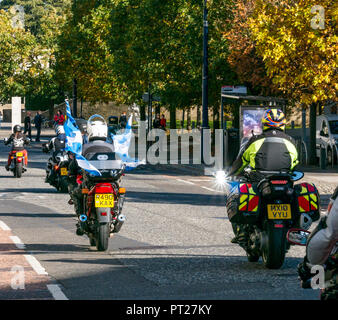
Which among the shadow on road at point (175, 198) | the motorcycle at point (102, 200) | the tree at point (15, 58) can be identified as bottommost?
the shadow on road at point (175, 198)

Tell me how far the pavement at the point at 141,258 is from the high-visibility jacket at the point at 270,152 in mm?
1179

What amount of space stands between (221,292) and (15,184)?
566 inches

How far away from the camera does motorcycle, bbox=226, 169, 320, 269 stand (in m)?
8.86

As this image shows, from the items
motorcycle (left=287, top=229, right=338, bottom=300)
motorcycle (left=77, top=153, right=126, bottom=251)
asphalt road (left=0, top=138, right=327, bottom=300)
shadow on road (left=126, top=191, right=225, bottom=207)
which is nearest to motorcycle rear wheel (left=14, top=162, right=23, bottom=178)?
asphalt road (left=0, top=138, right=327, bottom=300)

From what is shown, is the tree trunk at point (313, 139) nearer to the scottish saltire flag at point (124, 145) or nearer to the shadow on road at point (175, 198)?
the shadow on road at point (175, 198)

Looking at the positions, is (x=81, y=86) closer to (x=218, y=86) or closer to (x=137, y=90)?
(x=137, y=90)

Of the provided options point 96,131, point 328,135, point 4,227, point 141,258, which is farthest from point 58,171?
point 328,135

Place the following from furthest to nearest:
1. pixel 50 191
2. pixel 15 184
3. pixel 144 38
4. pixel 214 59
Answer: pixel 144 38
pixel 214 59
pixel 15 184
pixel 50 191

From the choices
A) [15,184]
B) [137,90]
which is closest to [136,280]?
[15,184]

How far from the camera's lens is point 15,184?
21.5 meters

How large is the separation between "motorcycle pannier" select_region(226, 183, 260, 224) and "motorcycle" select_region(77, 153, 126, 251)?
6.50 ft

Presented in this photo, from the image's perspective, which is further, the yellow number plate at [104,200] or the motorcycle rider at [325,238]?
the yellow number plate at [104,200]

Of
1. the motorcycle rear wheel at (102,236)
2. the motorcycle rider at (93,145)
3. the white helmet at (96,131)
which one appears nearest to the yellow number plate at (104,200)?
the motorcycle rear wheel at (102,236)

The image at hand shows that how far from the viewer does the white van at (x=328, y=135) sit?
28.6m
